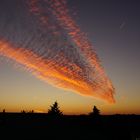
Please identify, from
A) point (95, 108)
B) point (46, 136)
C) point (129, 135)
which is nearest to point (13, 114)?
point (46, 136)

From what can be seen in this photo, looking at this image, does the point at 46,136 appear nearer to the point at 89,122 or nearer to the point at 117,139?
the point at 89,122

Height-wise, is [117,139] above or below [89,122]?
below

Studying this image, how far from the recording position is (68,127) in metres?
20.2

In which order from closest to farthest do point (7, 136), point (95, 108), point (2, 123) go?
point (7, 136) → point (2, 123) → point (95, 108)

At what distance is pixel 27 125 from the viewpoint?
2022cm

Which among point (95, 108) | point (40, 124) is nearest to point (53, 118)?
point (40, 124)

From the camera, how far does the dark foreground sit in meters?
19.3

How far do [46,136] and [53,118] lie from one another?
215cm

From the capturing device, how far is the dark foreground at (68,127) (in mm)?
19297

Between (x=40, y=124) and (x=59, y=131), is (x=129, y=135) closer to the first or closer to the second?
(x=59, y=131)

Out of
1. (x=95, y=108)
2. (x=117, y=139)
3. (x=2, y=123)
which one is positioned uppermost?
(x=95, y=108)

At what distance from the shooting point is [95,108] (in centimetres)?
5550

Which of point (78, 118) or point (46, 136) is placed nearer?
point (46, 136)

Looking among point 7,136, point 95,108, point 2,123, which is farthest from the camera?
point 95,108
